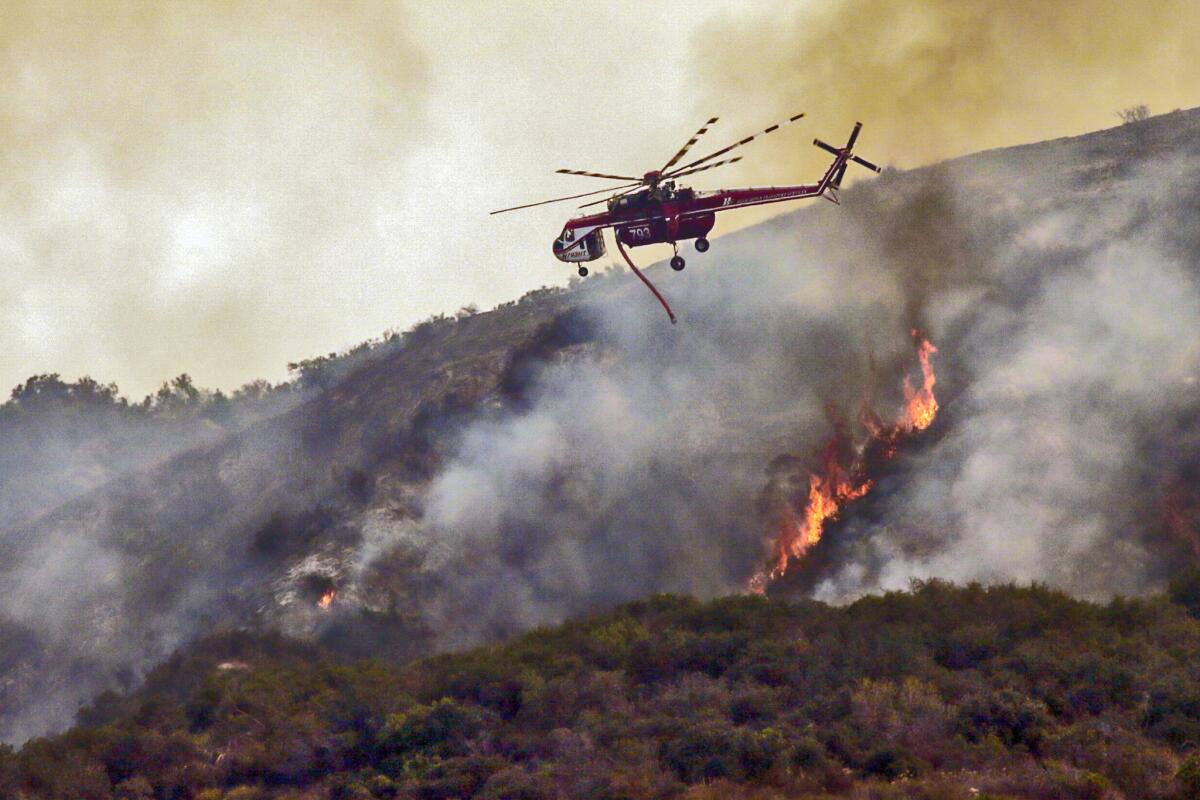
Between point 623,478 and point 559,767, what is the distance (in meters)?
33.1

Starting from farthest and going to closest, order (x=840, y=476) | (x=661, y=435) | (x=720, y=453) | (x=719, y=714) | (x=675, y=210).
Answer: (x=661, y=435) → (x=720, y=453) → (x=840, y=476) → (x=675, y=210) → (x=719, y=714)

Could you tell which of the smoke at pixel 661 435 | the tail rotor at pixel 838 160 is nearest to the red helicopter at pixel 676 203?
the tail rotor at pixel 838 160

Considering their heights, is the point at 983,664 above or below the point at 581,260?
below

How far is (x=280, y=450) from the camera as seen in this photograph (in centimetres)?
9550

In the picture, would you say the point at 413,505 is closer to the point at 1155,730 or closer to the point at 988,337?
the point at 988,337

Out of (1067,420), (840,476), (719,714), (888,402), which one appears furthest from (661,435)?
(719,714)

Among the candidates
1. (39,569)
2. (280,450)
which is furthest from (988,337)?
(39,569)

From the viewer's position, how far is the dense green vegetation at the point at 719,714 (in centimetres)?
4834

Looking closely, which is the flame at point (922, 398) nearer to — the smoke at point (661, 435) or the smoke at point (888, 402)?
the smoke at point (888, 402)

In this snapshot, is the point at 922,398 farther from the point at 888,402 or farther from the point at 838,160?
the point at 838,160

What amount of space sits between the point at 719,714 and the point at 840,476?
94.7 ft

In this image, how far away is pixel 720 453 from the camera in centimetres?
8375

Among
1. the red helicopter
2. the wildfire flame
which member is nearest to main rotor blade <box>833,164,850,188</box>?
the red helicopter

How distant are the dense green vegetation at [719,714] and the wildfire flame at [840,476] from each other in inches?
402
